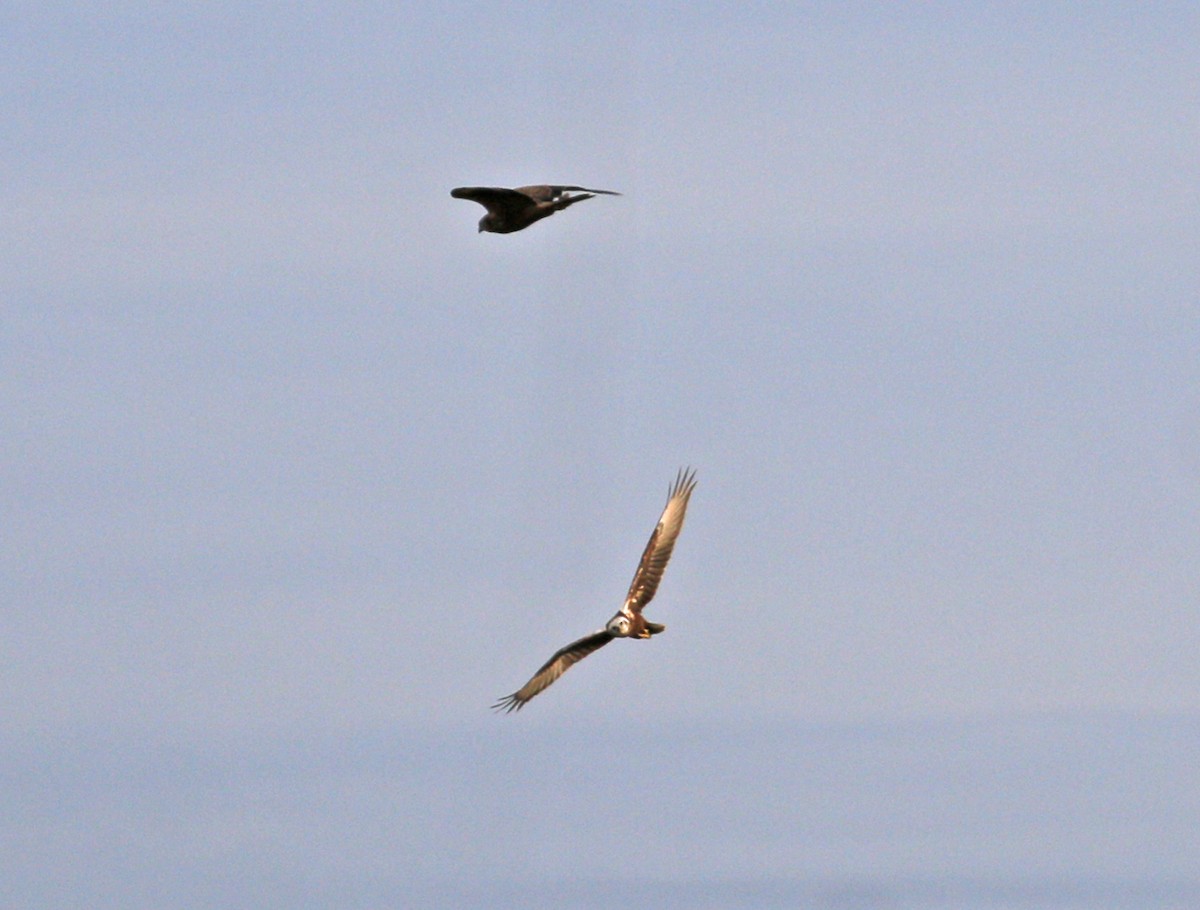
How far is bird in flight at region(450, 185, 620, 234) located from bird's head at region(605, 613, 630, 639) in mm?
11299

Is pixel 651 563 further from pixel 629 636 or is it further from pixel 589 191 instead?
pixel 589 191

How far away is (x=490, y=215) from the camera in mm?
85375

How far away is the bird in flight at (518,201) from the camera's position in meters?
82.8

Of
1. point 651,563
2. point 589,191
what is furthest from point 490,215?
point 651,563

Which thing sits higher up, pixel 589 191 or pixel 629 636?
pixel 589 191

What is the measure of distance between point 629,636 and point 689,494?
909 centimetres

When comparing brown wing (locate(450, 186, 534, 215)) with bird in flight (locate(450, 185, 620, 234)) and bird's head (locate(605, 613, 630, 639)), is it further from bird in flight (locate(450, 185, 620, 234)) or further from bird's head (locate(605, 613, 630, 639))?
bird's head (locate(605, 613, 630, 639))

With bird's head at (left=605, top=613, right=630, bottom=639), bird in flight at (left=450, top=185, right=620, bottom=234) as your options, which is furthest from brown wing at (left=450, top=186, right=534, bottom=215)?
bird's head at (left=605, top=613, right=630, bottom=639)

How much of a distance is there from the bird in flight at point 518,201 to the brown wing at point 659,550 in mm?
11252

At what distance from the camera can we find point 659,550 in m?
90.7

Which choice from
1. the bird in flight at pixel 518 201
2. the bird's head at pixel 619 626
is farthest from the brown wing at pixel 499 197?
the bird's head at pixel 619 626

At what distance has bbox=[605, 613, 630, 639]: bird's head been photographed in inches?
3374

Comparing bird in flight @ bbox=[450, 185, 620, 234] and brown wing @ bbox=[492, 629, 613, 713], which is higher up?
bird in flight @ bbox=[450, 185, 620, 234]

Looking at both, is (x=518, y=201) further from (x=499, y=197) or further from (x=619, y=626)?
(x=619, y=626)
